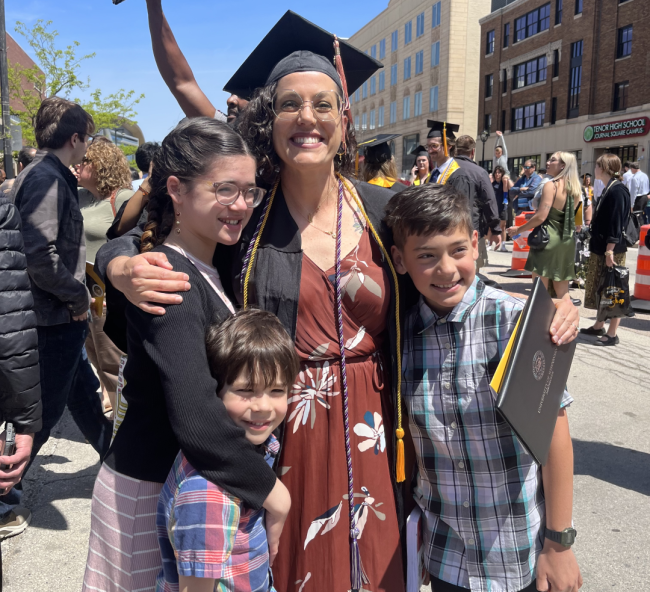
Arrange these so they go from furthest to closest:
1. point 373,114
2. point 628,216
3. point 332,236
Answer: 1. point 373,114
2. point 628,216
3. point 332,236

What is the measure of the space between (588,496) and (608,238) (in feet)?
12.7

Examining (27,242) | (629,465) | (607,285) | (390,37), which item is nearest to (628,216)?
(607,285)

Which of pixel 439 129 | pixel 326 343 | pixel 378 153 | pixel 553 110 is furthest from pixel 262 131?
pixel 553 110

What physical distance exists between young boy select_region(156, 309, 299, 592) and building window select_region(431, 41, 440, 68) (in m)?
44.5

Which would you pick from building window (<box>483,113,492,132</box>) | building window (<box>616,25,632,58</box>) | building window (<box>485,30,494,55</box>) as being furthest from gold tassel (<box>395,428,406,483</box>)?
building window (<box>485,30,494,55</box>)

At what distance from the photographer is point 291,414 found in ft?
5.35

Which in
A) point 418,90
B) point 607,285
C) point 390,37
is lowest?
point 607,285

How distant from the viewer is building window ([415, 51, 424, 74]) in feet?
141

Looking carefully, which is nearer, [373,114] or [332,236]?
[332,236]

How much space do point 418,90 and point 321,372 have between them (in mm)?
46465

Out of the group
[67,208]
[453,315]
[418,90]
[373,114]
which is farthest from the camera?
[373,114]

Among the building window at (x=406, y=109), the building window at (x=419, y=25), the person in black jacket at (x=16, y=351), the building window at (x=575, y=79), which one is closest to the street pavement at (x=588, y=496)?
the person in black jacket at (x=16, y=351)

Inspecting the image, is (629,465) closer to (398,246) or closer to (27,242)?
(398,246)

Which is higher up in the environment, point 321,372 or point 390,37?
point 390,37
